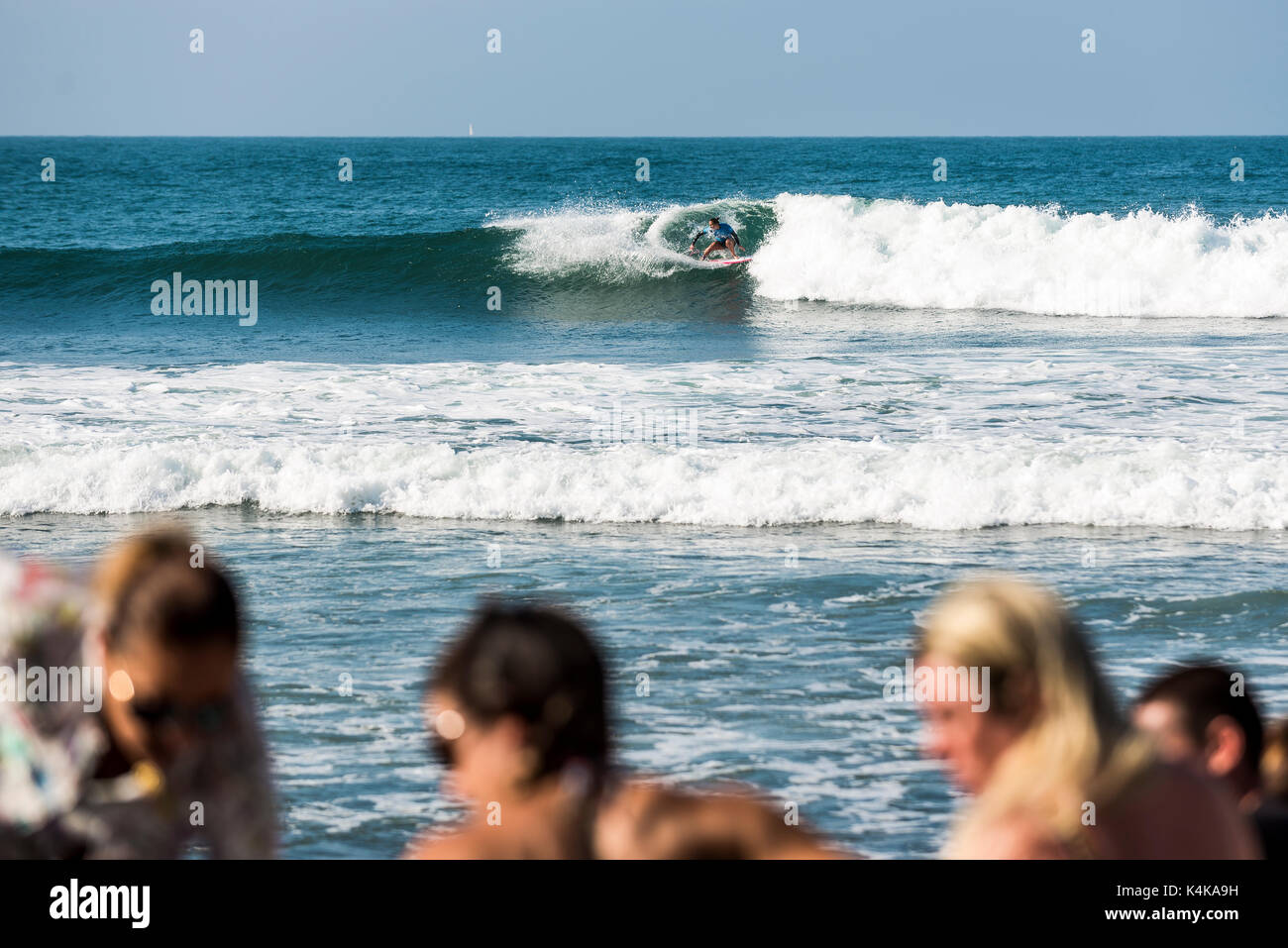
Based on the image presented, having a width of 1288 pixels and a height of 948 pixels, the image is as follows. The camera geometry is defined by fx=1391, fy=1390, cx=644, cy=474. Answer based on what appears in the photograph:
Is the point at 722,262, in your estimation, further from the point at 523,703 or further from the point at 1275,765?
the point at 523,703

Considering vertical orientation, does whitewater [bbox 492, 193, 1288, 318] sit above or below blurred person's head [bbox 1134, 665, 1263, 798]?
above

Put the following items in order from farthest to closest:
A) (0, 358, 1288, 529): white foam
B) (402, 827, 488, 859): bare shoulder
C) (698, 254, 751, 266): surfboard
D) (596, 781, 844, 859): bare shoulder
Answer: (698, 254, 751, 266): surfboard < (0, 358, 1288, 529): white foam < (402, 827, 488, 859): bare shoulder < (596, 781, 844, 859): bare shoulder

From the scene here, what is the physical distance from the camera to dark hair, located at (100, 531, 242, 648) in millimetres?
2113

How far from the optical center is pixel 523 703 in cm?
184

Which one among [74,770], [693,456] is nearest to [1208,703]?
[74,770]

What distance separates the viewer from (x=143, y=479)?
10.9m

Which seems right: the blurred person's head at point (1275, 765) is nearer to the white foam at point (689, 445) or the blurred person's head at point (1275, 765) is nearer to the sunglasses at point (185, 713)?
the sunglasses at point (185, 713)

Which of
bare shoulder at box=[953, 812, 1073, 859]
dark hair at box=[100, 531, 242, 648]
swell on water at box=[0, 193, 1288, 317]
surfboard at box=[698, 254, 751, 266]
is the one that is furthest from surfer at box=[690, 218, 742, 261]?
bare shoulder at box=[953, 812, 1073, 859]

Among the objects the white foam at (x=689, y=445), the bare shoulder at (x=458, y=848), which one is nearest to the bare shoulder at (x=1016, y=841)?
the bare shoulder at (x=458, y=848)

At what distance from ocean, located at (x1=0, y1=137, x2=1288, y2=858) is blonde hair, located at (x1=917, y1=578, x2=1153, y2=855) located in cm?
284

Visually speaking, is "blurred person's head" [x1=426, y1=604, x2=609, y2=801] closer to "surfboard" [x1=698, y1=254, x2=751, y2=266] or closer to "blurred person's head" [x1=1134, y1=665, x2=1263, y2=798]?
"blurred person's head" [x1=1134, y1=665, x2=1263, y2=798]

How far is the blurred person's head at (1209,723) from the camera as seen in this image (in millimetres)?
2775

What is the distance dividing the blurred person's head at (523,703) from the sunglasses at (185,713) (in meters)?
0.56

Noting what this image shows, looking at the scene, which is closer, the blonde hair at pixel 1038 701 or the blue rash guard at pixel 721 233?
the blonde hair at pixel 1038 701
